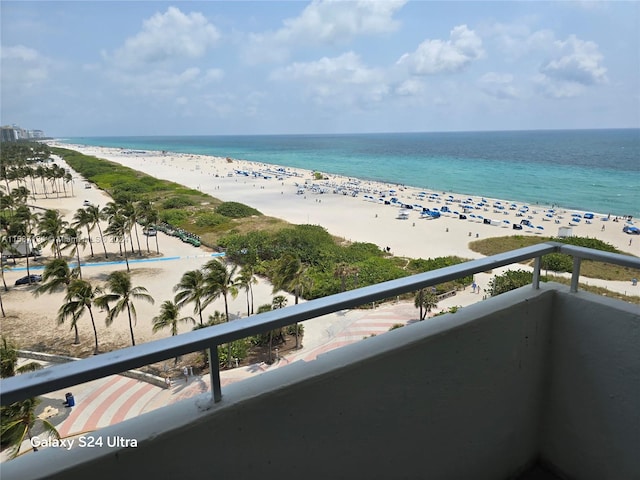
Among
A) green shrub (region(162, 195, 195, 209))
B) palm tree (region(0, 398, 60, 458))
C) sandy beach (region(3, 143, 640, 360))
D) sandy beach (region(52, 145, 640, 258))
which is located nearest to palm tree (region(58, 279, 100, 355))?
sandy beach (region(3, 143, 640, 360))

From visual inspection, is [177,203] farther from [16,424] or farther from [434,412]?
[434,412]

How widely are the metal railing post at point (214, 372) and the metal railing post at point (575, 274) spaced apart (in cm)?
201

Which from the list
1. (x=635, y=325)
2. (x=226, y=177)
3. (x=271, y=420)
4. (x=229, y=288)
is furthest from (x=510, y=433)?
(x=226, y=177)

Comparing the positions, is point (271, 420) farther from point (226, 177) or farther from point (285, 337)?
point (226, 177)

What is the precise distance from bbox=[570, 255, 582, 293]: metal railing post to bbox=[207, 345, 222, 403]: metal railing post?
79.3 inches

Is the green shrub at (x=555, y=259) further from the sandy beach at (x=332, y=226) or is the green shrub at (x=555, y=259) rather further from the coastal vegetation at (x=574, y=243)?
the coastal vegetation at (x=574, y=243)

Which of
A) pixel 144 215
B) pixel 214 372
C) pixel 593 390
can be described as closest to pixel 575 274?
pixel 593 390

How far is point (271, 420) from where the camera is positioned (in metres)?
1.54

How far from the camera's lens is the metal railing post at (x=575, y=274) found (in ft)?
7.88

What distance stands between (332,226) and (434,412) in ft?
103

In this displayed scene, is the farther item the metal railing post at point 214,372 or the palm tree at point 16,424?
the palm tree at point 16,424

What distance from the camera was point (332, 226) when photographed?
110ft

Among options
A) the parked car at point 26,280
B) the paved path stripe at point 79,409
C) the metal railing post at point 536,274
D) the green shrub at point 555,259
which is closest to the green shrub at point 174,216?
the parked car at point 26,280

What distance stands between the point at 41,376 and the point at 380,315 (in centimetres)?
1327
